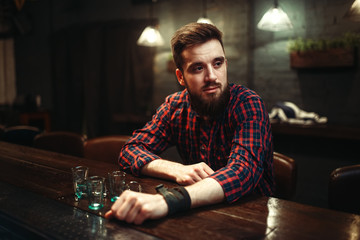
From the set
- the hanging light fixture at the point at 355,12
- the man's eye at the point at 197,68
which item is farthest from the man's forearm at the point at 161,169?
the hanging light fixture at the point at 355,12

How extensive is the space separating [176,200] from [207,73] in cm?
69

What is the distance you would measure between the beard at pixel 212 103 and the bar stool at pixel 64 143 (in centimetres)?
110

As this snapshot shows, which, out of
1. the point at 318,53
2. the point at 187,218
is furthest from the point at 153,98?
the point at 187,218

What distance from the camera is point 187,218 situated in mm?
1079

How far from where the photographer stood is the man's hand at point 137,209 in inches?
41.1

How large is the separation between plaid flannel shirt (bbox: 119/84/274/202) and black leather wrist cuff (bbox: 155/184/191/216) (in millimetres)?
161

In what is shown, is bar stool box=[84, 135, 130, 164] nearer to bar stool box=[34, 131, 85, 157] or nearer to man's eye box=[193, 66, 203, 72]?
bar stool box=[34, 131, 85, 157]

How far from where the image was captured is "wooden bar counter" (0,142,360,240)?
96cm

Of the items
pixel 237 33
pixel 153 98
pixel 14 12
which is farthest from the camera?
pixel 14 12

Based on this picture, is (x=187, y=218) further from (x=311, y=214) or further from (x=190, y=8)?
(x=190, y=8)

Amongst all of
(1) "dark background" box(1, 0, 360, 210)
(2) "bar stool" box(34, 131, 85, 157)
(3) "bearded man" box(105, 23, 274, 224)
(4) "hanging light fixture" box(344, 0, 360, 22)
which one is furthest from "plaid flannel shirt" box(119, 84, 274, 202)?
(1) "dark background" box(1, 0, 360, 210)

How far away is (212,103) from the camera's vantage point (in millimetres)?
1607

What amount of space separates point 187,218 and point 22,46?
7.72 meters

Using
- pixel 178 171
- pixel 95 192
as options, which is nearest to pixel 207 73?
pixel 178 171
